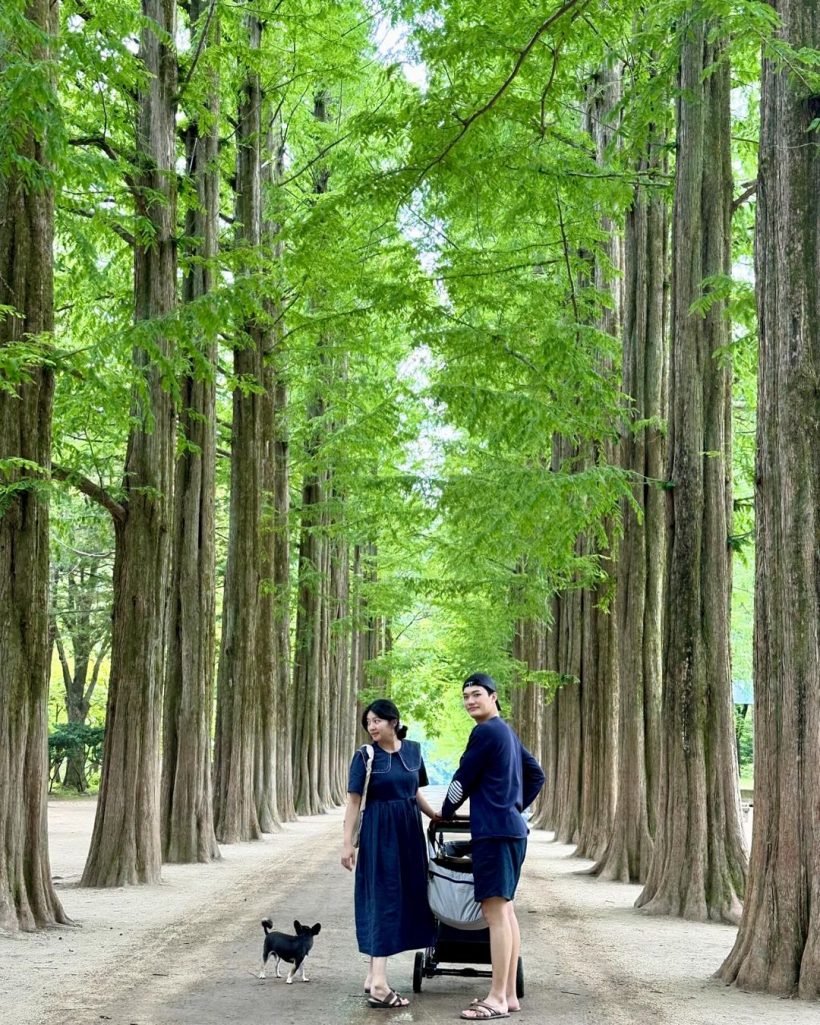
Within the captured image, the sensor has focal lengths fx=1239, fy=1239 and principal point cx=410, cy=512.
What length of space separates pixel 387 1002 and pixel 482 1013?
0.60m

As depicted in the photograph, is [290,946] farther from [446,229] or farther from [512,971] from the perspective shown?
[446,229]

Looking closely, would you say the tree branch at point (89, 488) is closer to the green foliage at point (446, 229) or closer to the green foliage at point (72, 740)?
the green foliage at point (446, 229)

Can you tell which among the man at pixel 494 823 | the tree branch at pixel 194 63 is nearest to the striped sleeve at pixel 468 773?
the man at pixel 494 823

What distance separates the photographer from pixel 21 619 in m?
10.0

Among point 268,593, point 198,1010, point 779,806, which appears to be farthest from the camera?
point 268,593

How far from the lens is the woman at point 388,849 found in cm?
723

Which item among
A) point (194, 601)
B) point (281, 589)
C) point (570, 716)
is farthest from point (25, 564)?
point (281, 589)

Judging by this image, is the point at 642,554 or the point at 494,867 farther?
the point at 642,554

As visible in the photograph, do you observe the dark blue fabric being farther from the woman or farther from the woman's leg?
the woman's leg

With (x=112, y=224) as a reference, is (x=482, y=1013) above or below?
below

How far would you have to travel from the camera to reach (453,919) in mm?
7473

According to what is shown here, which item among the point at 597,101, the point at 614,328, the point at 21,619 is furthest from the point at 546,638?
the point at 21,619

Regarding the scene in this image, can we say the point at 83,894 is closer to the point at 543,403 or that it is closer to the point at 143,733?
the point at 143,733

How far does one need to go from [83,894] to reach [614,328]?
11.8 m
